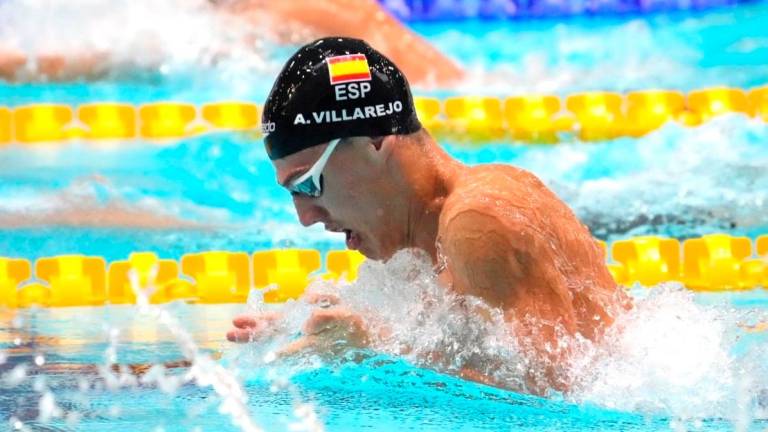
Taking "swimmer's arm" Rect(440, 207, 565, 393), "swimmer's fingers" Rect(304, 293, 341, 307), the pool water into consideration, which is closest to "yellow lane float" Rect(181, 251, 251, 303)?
the pool water

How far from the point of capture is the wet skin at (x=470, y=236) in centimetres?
230

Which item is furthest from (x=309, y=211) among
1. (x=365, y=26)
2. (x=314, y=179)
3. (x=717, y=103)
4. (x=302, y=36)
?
(x=302, y=36)

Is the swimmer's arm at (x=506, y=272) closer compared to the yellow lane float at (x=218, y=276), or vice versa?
the swimmer's arm at (x=506, y=272)

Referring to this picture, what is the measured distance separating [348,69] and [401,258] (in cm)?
45

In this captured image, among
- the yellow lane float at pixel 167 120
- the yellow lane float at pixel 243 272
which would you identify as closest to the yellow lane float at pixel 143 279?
the yellow lane float at pixel 243 272

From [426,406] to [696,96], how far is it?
515cm

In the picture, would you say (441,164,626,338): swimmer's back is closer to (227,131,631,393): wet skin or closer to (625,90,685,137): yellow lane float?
(227,131,631,393): wet skin

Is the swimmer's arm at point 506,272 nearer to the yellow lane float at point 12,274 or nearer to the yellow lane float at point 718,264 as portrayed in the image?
the yellow lane float at point 718,264

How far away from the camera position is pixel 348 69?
8.34ft

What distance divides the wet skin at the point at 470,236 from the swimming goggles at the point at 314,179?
0.04 feet

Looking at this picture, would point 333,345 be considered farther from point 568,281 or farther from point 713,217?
point 713,217

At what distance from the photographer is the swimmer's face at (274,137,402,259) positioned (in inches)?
97.8

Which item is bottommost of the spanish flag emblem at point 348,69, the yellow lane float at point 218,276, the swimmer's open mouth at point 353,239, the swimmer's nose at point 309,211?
the swimmer's open mouth at point 353,239

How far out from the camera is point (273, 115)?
2.54 m
